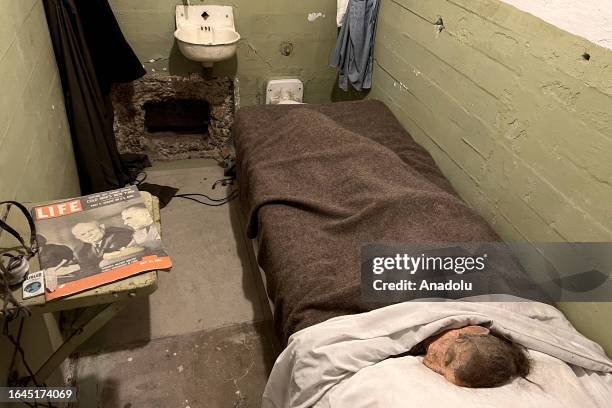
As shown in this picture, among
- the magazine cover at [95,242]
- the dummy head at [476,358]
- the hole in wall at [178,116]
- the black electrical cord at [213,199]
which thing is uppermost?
the magazine cover at [95,242]

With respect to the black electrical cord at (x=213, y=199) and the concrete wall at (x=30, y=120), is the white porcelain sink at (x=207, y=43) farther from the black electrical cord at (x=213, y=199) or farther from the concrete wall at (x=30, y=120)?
the black electrical cord at (x=213, y=199)

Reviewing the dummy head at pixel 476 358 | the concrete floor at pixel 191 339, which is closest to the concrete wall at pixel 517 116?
the dummy head at pixel 476 358

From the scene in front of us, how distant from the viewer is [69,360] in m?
1.69

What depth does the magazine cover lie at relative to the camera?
1054 millimetres

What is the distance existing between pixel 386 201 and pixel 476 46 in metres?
0.79

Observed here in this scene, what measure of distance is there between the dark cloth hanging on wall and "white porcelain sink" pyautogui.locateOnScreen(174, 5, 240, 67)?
32 cm

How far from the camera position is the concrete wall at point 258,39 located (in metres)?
2.51

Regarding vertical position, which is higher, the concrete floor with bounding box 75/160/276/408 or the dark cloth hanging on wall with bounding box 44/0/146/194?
the dark cloth hanging on wall with bounding box 44/0/146/194

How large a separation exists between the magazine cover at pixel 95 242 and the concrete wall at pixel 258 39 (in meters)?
1.60

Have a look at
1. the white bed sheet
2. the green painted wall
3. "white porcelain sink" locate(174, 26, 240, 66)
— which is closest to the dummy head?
the white bed sheet

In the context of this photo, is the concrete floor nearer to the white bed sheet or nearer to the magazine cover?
the white bed sheet

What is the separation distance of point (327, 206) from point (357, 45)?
1400 mm

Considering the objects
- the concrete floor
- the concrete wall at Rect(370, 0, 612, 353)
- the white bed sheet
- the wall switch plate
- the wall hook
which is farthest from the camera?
the wall switch plate

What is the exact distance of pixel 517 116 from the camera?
160 centimetres
